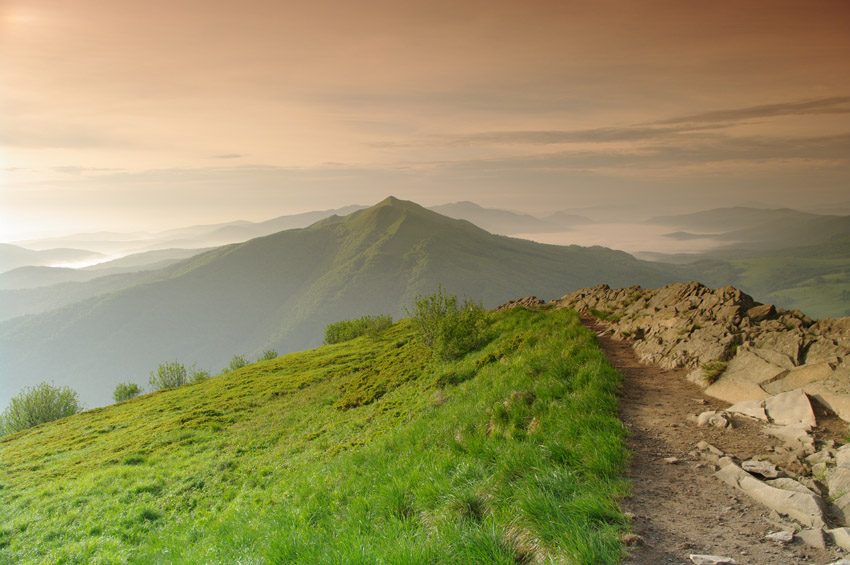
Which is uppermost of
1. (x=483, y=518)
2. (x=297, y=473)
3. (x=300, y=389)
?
(x=483, y=518)

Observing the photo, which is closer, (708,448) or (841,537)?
(841,537)

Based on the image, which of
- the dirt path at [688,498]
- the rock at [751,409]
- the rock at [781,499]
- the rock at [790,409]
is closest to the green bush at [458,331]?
the dirt path at [688,498]

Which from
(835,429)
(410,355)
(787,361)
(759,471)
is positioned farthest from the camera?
(410,355)

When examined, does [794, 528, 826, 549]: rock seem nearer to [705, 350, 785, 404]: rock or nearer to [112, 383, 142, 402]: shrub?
[705, 350, 785, 404]: rock

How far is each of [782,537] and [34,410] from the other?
102844mm

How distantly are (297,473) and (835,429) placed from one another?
16.6 m

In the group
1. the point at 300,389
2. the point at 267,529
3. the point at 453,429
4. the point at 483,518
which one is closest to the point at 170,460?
the point at 300,389

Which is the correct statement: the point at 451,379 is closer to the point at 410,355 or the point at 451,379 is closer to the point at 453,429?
the point at 453,429

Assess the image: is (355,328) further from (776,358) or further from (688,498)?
(688,498)

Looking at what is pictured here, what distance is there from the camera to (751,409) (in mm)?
9758

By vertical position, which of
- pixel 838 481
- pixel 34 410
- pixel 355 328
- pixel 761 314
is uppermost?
pixel 761 314

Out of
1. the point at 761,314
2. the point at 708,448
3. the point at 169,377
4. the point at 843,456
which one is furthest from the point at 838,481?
the point at 169,377

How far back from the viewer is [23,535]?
55.1 feet

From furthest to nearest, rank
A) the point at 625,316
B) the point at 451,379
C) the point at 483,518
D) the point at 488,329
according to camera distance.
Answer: the point at 488,329 < the point at 625,316 < the point at 451,379 < the point at 483,518
